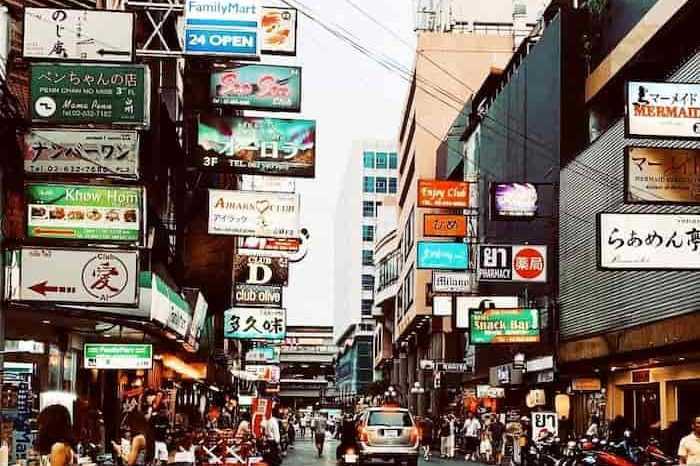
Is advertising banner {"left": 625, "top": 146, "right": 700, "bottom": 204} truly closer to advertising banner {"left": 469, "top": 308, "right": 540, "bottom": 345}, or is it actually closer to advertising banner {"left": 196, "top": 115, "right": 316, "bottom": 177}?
advertising banner {"left": 196, "top": 115, "right": 316, "bottom": 177}

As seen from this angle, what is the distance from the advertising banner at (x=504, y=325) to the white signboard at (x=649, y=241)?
22.0 meters

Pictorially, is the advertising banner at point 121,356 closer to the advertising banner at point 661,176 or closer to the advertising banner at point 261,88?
the advertising banner at point 261,88

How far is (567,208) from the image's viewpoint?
138ft

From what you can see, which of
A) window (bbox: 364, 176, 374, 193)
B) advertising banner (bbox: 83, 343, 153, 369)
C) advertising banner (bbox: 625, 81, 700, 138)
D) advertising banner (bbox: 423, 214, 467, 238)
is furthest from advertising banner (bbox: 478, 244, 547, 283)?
window (bbox: 364, 176, 374, 193)

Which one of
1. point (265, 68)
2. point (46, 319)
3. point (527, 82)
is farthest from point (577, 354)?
point (46, 319)

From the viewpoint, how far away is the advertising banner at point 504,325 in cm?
4438

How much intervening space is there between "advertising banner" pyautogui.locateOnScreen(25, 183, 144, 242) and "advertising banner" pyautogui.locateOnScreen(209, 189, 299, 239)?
6.97 m

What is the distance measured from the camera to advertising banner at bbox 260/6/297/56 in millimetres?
26547

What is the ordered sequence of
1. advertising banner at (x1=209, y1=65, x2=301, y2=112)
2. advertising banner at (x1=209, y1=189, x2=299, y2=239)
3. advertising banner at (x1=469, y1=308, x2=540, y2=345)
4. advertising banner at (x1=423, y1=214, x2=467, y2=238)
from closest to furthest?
advertising banner at (x1=209, y1=65, x2=301, y2=112)
advertising banner at (x1=209, y1=189, x2=299, y2=239)
advertising banner at (x1=469, y1=308, x2=540, y2=345)
advertising banner at (x1=423, y1=214, x2=467, y2=238)

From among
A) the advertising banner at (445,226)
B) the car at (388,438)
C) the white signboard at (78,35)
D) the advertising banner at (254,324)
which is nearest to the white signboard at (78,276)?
the white signboard at (78,35)

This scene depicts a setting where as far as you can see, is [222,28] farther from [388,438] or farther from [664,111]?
[388,438]

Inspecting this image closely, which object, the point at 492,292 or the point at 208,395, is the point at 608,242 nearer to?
the point at 492,292

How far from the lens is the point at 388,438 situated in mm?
34625

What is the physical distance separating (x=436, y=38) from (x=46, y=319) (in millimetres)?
68786
